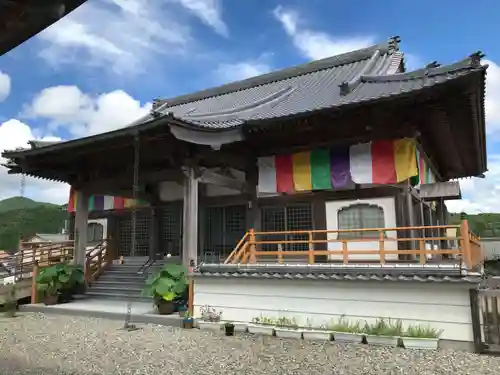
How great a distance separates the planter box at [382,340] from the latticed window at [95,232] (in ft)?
43.9

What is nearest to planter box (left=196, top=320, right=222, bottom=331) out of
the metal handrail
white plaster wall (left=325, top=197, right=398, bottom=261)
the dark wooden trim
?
white plaster wall (left=325, top=197, right=398, bottom=261)

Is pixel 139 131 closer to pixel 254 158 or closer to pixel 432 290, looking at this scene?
pixel 254 158

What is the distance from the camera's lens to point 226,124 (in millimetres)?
10820

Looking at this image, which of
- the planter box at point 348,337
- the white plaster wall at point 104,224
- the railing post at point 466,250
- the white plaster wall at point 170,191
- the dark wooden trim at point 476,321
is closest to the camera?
the dark wooden trim at point 476,321

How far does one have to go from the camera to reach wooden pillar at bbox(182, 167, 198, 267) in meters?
10.2

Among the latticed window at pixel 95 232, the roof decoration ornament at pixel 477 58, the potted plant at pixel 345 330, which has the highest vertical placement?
the roof decoration ornament at pixel 477 58

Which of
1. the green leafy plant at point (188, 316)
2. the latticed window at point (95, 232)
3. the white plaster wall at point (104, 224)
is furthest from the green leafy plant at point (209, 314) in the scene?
the latticed window at point (95, 232)

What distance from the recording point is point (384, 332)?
23.1ft

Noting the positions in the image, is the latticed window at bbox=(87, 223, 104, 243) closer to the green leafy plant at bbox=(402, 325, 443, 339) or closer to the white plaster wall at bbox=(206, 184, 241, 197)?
the white plaster wall at bbox=(206, 184, 241, 197)

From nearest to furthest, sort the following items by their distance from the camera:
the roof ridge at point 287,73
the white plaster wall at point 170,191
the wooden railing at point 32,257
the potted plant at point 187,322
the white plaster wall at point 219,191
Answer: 1. the potted plant at point 187,322
2. the white plaster wall at point 219,191
3. the wooden railing at point 32,257
4. the white plaster wall at point 170,191
5. the roof ridge at point 287,73

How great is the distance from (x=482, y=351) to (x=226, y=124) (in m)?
7.43

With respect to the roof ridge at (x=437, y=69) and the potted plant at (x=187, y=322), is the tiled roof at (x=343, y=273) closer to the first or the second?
the potted plant at (x=187, y=322)

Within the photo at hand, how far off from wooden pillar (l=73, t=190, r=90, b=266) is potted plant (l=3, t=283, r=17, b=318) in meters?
1.95

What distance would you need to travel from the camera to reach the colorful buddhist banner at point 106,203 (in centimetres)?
1508
